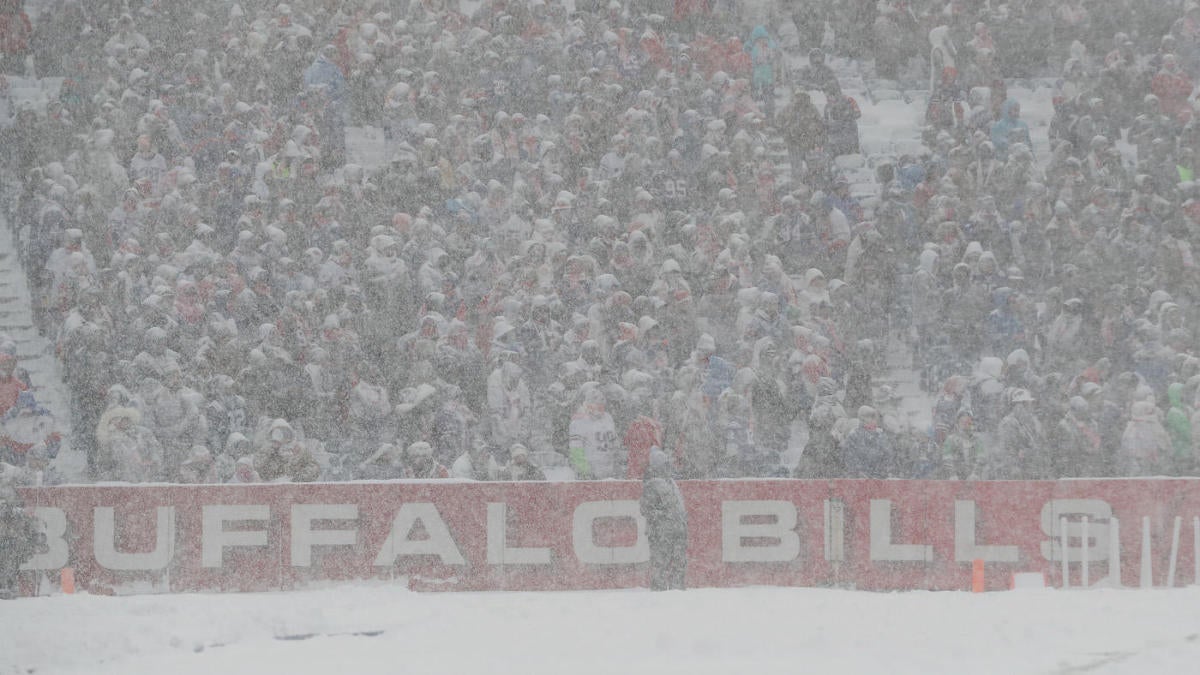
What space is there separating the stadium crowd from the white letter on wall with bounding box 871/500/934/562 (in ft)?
1.21

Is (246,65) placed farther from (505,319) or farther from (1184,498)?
(1184,498)

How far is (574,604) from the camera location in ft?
42.9

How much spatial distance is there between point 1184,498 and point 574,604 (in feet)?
17.0

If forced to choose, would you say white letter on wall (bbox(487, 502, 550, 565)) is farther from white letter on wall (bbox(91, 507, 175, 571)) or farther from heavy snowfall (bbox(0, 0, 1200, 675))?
white letter on wall (bbox(91, 507, 175, 571))

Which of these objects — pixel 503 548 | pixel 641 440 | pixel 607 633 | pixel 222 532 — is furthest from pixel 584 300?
pixel 607 633

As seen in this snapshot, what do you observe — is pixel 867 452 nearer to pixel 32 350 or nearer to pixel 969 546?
pixel 969 546

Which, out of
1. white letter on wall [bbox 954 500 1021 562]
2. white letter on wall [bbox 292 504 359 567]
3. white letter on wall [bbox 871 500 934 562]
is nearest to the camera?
white letter on wall [bbox 292 504 359 567]

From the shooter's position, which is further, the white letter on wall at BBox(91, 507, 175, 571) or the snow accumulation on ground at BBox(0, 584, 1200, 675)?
the white letter on wall at BBox(91, 507, 175, 571)

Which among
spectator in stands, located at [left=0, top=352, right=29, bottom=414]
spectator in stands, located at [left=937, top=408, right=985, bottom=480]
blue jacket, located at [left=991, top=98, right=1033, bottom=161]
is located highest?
blue jacket, located at [left=991, top=98, right=1033, bottom=161]

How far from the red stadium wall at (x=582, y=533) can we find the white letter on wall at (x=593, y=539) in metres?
0.01

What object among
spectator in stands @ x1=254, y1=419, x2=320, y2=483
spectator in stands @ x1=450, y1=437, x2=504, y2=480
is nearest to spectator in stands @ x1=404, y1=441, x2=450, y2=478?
spectator in stands @ x1=450, y1=437, x2=504, y2=480

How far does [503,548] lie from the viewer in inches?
551

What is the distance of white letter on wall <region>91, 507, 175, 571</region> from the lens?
45.1 ft

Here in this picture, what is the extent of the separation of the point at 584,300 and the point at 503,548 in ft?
9.96
